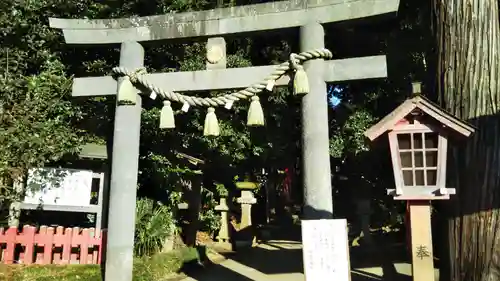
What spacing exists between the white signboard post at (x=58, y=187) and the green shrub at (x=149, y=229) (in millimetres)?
1224

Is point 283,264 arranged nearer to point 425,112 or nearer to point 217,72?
point 217,72

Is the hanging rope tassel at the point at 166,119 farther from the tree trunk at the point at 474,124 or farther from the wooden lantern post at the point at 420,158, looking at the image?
the tree trunk at the point at 474,124

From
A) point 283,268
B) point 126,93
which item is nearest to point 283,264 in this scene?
point 283,268

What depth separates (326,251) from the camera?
4.80 metres

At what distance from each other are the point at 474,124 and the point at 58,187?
723 centimetres

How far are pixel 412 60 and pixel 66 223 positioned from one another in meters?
10.1

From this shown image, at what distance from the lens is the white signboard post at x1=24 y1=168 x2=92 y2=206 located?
8.17m

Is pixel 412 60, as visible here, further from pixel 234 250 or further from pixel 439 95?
pixel 234 250

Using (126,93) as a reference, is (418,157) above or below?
below

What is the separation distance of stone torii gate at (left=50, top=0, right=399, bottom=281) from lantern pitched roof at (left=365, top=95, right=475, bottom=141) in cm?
156

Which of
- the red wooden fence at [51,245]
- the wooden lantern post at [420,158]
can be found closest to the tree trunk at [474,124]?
the wooden lantern post at [420,158]

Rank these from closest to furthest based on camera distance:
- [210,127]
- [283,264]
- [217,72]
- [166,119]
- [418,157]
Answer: [418,157]
[210,127]
[166,119]
[217,72]
[283,264]

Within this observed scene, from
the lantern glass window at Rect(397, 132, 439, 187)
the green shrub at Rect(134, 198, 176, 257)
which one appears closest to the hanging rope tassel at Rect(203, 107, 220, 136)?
the lantern glass window at Rect(397, 132, 439, 187)

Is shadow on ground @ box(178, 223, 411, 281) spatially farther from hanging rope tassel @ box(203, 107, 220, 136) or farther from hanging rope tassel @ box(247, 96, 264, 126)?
hanging rope tassel @ box(247, 96, 264, 126)
